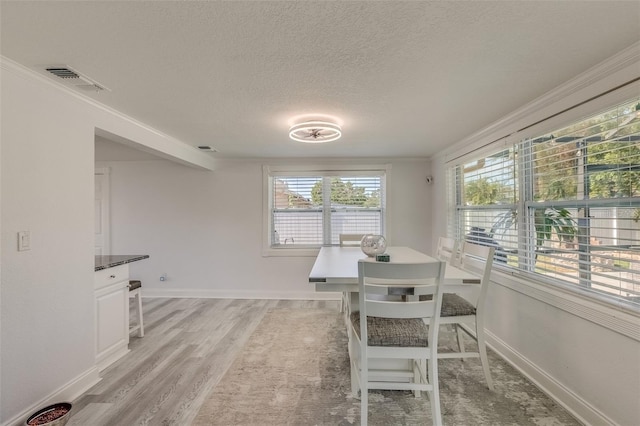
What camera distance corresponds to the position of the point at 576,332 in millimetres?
1823

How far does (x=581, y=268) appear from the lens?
73.5 inches

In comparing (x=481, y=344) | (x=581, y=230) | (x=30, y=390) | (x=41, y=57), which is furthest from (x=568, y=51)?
(x=30, y=390)

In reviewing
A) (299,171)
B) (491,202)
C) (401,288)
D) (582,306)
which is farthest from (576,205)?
(299,171)

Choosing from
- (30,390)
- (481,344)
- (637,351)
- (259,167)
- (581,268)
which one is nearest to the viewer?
A: (637,351)

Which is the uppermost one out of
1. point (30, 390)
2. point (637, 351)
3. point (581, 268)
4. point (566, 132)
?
point (566, 132)

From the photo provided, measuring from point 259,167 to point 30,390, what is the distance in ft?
10.8

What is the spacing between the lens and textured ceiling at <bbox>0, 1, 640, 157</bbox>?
1.20 m

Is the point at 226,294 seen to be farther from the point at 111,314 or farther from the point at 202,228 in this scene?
the point at 111,314

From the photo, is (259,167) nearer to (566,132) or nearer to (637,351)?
(566,132)

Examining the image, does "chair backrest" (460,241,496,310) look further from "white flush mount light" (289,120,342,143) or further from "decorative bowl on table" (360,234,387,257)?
"white flush mount light" (289,120,342,143)

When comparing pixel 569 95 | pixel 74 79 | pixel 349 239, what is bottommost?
pixel 349 239

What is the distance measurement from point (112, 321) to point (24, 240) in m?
1.12

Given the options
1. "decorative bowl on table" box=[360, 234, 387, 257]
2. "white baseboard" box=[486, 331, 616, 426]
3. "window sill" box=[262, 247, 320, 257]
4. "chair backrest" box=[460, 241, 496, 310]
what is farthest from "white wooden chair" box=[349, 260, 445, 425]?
"window sill" box=[262, 247, 320, 257]

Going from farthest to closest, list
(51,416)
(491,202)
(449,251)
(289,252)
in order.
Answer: (289,252) < (491,202) < (449,251) < (51,416)
